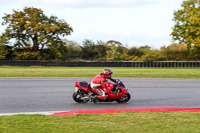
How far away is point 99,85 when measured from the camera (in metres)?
11.6

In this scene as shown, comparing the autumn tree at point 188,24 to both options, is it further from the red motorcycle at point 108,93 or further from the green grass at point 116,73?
the red motorcycle at point 108,93

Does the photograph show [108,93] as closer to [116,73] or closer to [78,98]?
[78,98]

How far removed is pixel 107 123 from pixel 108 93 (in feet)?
12.9

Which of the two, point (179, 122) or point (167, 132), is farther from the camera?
point (179, 122)

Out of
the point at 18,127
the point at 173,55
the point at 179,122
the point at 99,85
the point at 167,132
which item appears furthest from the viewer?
the point at 173,55

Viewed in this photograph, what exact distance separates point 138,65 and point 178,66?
5953 mm

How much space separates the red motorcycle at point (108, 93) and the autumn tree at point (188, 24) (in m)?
45.8

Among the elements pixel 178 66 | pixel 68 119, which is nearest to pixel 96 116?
pixel 68 119

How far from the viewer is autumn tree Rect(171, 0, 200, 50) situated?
183ft

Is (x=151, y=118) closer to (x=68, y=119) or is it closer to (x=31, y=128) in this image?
(x=68, y=119)

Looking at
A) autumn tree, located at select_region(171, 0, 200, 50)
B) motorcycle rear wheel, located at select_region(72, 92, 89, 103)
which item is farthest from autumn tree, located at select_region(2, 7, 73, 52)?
motorcycle rear wheel, located at select_region(72, 92, 89, 103)

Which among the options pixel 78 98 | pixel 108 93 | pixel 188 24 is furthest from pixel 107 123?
pixel 188 24

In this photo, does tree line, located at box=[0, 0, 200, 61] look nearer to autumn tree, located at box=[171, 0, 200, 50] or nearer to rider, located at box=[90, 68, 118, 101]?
autumn tree, located at box=[171, 0, 200, 50]

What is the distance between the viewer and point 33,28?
64688mm
